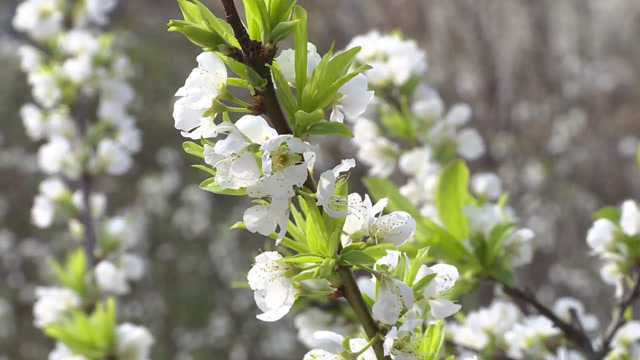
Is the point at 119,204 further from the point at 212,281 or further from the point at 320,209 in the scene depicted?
the point at 320,209

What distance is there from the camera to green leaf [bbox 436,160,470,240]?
1.39 metres

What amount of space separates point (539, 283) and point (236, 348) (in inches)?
91.2

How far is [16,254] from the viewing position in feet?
20.5

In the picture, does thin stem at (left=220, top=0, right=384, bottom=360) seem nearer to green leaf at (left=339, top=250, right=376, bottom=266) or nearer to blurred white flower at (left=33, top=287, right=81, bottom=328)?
green leaf at (left=339, top=250, right=376, bottom=266)

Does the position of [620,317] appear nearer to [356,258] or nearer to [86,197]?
[356,258]

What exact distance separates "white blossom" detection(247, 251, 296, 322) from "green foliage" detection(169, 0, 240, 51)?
0.25 m

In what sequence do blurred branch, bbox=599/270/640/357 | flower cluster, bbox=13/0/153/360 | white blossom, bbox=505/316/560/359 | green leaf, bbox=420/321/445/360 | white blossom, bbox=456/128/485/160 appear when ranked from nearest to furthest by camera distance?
1. green leaf, bbox=420/321/445/360
2. blurred branch, bbox=599/270/640/357
3. white blossom, bbox=505/316/560/359
4. white blossom, bbox=456/128/485/160
5. flower cluster, bbox=13/0/153/360

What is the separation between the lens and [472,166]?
443 centimetres

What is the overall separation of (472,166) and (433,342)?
11.9 feet

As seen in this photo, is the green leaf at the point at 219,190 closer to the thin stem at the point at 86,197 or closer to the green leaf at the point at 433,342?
the green leaf at the point at 433,342

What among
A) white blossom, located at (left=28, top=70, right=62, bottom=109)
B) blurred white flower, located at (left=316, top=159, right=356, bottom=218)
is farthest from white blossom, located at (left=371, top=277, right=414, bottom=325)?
white blossom, located at (left=28, top=70, right=62, bottom=109)

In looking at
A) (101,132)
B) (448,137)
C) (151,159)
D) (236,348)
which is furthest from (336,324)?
(151,159)

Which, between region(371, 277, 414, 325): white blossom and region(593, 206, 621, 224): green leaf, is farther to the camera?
region(593, 206, 621, 224): green leaf

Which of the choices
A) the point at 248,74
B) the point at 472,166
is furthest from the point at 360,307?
the point at 472,166
